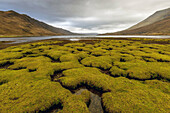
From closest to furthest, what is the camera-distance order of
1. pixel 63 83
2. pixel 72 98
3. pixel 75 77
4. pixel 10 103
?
pixel 10 103
pixel 72 98
pixel 63 83
pixel 75 77

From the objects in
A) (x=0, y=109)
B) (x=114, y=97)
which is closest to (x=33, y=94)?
(x=0, y=109)

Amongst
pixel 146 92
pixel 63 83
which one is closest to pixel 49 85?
pixel 63 83

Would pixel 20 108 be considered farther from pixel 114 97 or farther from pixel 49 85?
pixel 114 97

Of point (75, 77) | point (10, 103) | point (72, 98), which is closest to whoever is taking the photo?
point (10, 103)

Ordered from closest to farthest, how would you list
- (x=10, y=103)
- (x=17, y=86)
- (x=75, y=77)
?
1. (x=10, y=103)
2. (x=17, y=86)
3. (x=75, y=77)

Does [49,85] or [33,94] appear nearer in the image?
[33,94]

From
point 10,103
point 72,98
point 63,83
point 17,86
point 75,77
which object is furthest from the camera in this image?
point 75,77

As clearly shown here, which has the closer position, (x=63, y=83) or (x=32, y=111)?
(x=32, y=111)

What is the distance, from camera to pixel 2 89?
4805 mm

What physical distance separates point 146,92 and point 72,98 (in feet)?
13.6

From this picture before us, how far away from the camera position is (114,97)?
4332 millimetres

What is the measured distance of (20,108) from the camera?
11.9 feet

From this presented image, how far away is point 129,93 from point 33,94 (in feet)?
17.5

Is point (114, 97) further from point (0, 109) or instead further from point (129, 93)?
point (0, 109)
